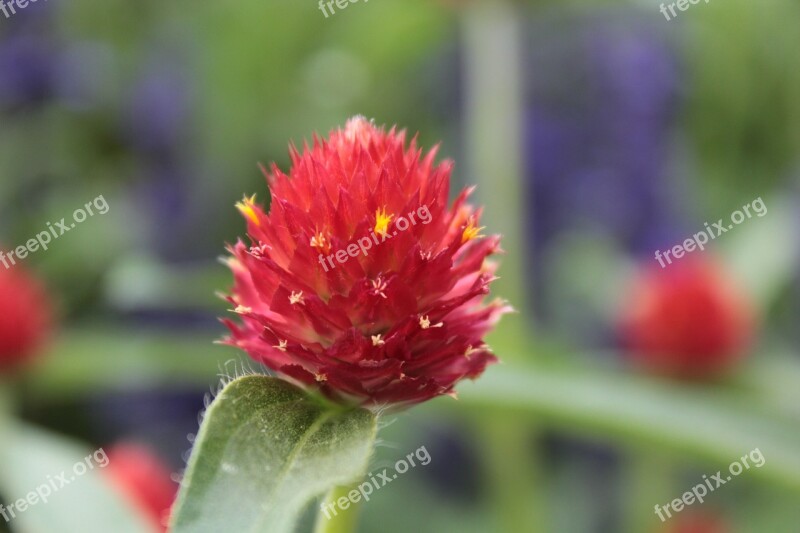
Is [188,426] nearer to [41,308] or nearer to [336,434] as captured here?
[41,308]

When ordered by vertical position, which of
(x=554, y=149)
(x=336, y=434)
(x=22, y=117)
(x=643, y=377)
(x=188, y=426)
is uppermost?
(x=22, y=117)

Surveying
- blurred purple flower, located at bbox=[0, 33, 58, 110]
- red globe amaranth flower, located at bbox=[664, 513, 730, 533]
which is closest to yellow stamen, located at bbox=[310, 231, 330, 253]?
red globe amaranth flower, located at bbox=[664, 513, 730, 533]

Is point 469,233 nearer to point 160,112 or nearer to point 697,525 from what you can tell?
point 697,525

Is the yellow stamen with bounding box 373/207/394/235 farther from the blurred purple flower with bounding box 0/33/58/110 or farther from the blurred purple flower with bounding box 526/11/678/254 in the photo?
the blurred purple flower with bounding box 0/33/58/110

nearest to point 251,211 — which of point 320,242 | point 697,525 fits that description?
point 320,242

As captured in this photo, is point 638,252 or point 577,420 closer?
point 577,420

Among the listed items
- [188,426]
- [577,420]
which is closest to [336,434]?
[577,420]

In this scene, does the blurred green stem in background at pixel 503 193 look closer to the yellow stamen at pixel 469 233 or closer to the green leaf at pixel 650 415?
the green leaf at pixel 650 415
